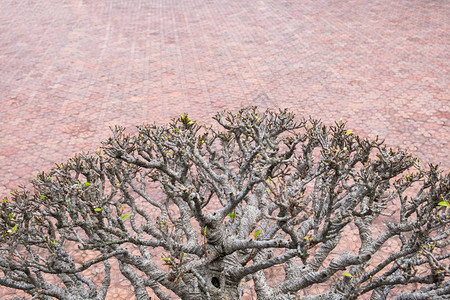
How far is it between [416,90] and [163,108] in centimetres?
833

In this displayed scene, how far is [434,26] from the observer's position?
17.8 meters

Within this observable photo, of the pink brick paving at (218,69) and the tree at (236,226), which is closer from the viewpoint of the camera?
the tree at (236,226)

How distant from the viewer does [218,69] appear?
15742 mm

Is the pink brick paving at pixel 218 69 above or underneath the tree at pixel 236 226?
underneath

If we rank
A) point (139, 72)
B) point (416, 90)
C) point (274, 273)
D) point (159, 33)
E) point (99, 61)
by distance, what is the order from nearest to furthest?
point (274, 273) < point (416, 90) < point (139, 72) < point (99, 61) < point (159, 33)

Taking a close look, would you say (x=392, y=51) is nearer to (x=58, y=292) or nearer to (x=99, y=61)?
(x=99, y=61)

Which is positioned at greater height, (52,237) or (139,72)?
(52,237)

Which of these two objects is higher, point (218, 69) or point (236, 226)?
point (236, 226)

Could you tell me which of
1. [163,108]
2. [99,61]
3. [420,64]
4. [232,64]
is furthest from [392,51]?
[99,61]

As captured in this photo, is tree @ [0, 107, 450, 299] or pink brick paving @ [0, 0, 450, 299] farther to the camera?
pink brick paving @ [0, 0, 450, 299]

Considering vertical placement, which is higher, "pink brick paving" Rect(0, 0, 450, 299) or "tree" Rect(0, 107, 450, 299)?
"tree" Rect(0, 107, 450, 299)

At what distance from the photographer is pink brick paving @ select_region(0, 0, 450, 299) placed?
38.5ft

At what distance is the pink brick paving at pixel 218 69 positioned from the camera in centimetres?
1173

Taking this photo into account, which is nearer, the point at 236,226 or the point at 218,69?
the point at 236,226
